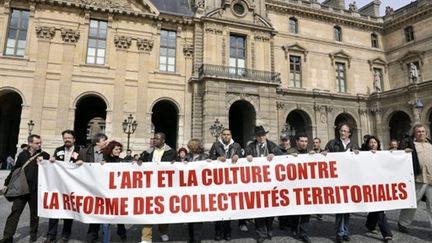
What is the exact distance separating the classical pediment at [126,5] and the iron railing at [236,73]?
6021mm

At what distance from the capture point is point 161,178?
5824 millimetres

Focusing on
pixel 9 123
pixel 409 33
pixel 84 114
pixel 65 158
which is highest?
pixel 409 33

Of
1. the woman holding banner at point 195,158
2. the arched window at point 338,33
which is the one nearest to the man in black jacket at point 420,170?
the woman holding banner at point 195,158

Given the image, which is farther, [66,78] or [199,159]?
[66,78]

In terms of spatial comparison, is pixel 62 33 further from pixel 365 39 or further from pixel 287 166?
pixel 365 39

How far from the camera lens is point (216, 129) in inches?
823

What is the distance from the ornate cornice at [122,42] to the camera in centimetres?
2278

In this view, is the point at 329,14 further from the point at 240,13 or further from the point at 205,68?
the point at 205,68

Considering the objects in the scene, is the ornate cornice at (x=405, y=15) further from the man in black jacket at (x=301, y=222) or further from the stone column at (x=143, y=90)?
the man in black jacket at (x=301, y=222)

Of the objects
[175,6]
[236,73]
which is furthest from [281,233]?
[175,6]

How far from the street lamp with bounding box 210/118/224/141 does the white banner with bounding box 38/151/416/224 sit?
48.9 feet

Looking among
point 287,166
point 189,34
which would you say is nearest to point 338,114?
point 189,34

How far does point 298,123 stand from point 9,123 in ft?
84.7

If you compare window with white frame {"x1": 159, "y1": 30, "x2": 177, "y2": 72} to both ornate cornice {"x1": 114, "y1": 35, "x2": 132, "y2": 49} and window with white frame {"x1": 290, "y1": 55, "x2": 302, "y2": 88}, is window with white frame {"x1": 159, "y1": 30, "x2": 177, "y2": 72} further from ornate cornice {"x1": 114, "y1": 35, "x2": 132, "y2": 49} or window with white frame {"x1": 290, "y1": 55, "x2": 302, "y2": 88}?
window with white frame {"x1": 290, "y1": 55, "x2": 302, "y2": 88}
